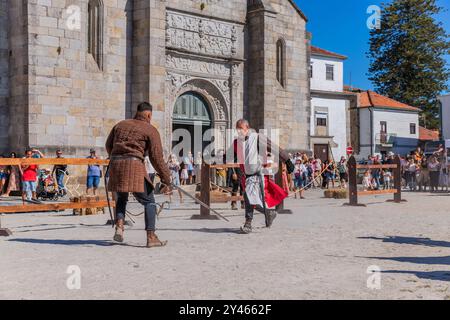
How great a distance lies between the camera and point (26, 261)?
22.6ft

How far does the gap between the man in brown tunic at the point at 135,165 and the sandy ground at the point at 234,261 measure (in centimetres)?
40

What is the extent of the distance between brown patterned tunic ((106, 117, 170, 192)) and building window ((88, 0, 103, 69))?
14.2 meters

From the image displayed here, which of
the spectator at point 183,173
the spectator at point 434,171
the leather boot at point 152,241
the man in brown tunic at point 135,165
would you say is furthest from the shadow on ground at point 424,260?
the spectator at point 434,171

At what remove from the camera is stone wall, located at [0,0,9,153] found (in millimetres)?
20484

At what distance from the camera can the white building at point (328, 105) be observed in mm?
46906

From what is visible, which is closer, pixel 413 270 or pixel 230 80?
pixel 413 270

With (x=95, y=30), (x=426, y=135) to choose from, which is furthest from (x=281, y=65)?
(x=426, y=135)

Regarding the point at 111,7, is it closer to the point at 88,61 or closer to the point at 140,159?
the point at 88,61

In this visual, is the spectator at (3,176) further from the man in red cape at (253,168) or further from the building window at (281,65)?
the building window at (281,65)

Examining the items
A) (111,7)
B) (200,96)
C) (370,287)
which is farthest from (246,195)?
(200,96)

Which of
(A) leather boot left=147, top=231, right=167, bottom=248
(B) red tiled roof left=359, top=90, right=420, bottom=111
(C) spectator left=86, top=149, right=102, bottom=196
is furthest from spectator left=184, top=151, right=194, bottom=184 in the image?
(B) red tiled roof left=359, top=90, right=420, bottom=111

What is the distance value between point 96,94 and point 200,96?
5.52m

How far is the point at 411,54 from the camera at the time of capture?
55.4 m

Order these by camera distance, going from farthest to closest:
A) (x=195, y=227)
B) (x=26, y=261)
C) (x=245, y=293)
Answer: (x=195, y=227)
(x=26, y=261)
(x=245, y=293)
